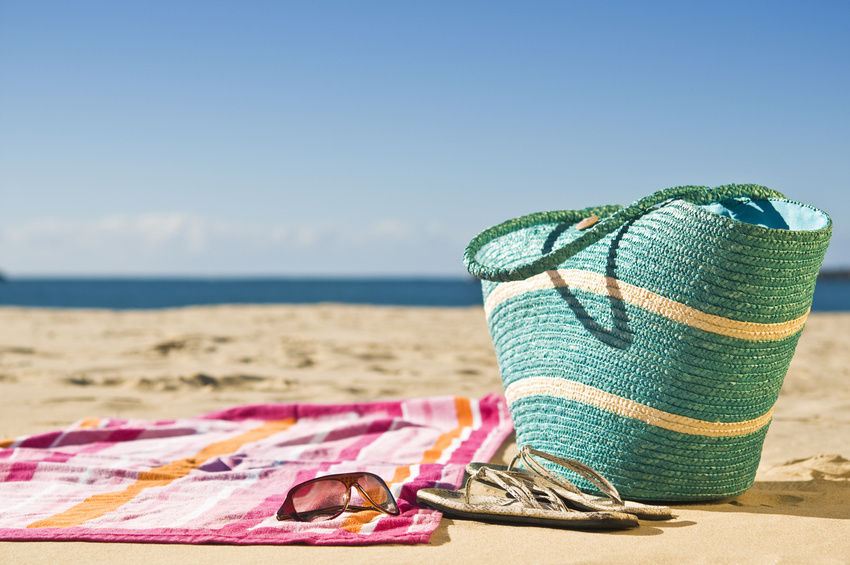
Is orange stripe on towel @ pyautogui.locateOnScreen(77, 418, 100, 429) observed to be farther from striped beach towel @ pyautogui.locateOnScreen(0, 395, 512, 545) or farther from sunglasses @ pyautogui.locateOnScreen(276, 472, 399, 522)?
sunglasses @ pyautogui.locateOnScreen(276, 472, 399, 522)

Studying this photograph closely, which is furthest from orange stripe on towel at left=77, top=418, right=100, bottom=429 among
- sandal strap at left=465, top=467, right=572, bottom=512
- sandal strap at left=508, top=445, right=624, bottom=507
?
sandal strap at left=508, top=445, right=624, bottom=507

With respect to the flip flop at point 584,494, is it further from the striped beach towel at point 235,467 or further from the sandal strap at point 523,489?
the striped beach towel at point 235,467

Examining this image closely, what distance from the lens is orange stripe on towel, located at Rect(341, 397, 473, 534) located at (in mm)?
1889

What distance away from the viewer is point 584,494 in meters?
1.99

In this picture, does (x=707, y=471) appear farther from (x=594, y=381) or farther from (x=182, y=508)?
(x=182, y=508)

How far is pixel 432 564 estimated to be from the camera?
1579mm

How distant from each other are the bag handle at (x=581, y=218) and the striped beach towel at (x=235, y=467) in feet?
2.18

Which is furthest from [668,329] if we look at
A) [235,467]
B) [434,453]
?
[235,467]

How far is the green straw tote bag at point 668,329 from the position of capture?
1.89 metres

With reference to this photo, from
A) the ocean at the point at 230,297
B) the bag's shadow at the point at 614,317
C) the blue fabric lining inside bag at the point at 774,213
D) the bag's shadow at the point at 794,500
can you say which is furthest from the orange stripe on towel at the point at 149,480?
the ocean at the point at 230,297

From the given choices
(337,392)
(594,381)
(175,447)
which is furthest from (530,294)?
(337,392)

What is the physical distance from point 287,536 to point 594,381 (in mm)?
905

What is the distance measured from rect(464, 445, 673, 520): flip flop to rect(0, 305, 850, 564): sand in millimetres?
60

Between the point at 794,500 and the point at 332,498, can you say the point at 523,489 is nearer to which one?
the point at 332,498
